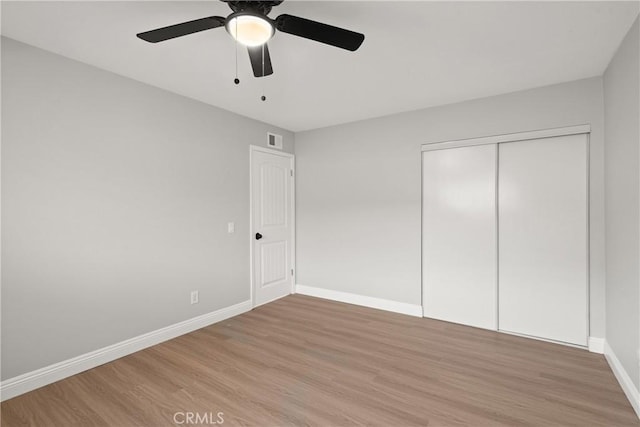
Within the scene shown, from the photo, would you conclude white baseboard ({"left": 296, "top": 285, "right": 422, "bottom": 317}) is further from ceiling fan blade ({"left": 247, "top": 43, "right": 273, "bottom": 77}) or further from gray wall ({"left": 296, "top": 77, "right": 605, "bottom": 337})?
ceiling fan blade ({"left": 247, "top": 43, "right": 273, "bottom": 77})

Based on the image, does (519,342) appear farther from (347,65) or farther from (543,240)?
(347,65)

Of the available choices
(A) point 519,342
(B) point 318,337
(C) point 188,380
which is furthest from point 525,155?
(C) point 188,380

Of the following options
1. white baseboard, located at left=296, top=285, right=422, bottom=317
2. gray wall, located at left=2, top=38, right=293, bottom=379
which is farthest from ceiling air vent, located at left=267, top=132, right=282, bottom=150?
white baseboard, located at left=296, top=285, right=422, bottom=317

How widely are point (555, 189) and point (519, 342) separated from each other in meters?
1.53

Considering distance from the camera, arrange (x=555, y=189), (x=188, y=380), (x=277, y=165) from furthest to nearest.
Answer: (x=277, y=165)
(x=555, y=189)
(x=188, y=380)

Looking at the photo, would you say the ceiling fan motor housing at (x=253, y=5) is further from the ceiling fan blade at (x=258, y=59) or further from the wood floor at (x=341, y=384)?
the wood floor at (x=341, y=384)

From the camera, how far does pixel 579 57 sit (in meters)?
2.36

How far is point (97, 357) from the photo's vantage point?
2.48m

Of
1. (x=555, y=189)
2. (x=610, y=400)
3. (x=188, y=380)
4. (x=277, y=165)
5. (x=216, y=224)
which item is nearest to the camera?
(x=610, y=400)

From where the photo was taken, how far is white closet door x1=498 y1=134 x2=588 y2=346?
109 inches

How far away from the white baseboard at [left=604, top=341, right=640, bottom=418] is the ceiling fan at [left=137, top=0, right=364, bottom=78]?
9.13ft

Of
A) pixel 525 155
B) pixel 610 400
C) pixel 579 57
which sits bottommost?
pixel 610 400

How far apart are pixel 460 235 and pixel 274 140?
8.99 feet

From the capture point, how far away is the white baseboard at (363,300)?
3.67 m
